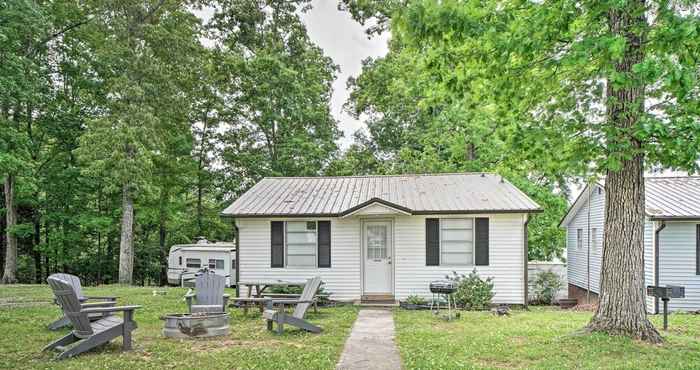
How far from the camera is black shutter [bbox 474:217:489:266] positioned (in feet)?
37.9

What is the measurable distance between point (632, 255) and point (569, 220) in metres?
10.7

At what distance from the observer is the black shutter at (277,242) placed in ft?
39.8

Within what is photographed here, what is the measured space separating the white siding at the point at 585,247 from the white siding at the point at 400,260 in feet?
9.66

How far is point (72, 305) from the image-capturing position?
19.1ft

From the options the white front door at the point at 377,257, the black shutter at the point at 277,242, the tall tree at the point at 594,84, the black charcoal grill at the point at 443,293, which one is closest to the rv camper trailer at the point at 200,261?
the black shutter at the point at 277,242

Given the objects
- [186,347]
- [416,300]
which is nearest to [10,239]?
[186,347]

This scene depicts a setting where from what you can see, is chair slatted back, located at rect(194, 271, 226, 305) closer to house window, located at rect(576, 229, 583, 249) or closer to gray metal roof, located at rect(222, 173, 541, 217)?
gray metal roof, located at rect(222, 173, 541, 217)

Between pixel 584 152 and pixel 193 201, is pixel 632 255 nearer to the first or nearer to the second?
pixel 584 152

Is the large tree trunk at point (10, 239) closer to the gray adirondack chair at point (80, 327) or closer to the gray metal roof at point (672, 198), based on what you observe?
the gray adirondack chair at point (80, 327)

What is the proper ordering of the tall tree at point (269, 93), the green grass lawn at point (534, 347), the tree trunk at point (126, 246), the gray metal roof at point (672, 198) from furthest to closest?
the tall tree at point (269, 93)
the tree trunk at point (126, 246)
the gray metal roof at point (672, 198)
the green grass lawn at point (534, 347)

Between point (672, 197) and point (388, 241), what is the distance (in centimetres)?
731

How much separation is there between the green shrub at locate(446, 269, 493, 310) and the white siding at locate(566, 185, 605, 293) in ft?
12.5

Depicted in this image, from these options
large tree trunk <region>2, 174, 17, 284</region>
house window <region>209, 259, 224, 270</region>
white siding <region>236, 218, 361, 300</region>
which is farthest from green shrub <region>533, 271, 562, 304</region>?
large tree trunk <region>2, 174, 17, 284</region>

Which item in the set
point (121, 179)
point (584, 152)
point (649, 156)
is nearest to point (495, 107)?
point (584, 152)
